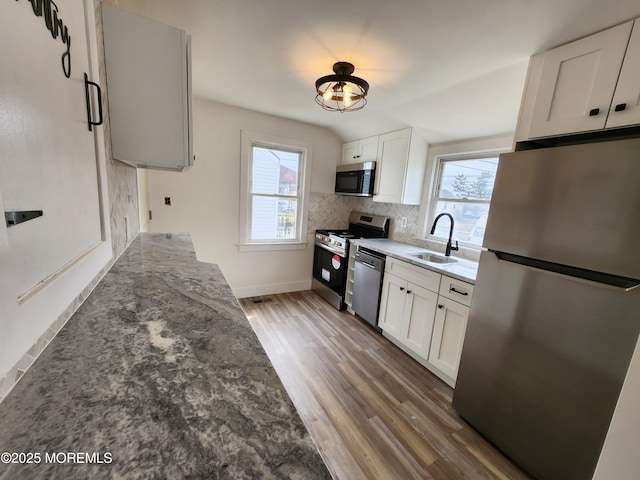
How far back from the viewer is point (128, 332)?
62 cm

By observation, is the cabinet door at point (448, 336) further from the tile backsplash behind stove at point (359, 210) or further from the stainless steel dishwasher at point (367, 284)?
the tile backsplash behind stove at point (359, 210)

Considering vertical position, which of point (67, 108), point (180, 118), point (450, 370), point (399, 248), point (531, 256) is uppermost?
point (180, 118)

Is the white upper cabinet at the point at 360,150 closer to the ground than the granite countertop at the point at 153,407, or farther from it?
farther from it

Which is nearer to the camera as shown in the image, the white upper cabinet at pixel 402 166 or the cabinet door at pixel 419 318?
the cabinet door at pixel 419 318

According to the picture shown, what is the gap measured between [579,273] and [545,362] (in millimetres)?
489

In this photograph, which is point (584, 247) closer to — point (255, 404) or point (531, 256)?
point (531, 256)

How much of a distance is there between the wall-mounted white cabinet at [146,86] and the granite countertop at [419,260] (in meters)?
1.97

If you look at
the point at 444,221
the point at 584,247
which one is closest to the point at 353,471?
the point at 584,247

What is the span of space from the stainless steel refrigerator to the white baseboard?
254 centimetres

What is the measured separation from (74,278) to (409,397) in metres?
2.10

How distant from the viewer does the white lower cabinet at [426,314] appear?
1.91 metres

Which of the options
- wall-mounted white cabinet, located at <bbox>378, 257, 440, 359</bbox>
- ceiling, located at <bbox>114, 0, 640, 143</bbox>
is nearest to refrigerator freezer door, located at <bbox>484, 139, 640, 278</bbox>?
ceiling, located at <bbox>114, 0, 640, 143</bbox>

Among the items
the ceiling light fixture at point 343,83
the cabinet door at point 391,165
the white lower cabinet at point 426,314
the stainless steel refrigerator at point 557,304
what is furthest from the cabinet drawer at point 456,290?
the ceiling light fixture at point 343,83

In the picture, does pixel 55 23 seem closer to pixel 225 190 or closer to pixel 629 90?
pixel 629 90
